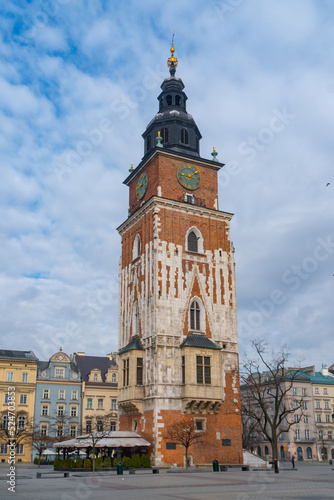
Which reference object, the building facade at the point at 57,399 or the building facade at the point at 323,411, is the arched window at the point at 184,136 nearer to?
the building facade at the point at 57,399

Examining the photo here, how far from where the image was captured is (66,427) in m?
75.8

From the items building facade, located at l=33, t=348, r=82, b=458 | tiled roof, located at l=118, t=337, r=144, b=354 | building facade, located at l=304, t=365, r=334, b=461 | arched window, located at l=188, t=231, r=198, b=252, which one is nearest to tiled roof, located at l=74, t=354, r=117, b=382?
building facade, located at l=33, t=348, r=82, b=458

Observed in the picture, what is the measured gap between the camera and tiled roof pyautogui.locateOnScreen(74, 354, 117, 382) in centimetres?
8288

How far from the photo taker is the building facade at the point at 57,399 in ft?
245

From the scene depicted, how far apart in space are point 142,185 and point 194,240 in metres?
8.09

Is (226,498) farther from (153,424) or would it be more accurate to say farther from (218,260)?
(218,260)

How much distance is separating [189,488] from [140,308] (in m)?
24.7

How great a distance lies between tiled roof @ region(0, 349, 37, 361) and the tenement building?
31960 mm

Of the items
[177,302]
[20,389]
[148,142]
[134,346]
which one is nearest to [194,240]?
[177,302]

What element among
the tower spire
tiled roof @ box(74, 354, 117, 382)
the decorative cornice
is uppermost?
the tower spire

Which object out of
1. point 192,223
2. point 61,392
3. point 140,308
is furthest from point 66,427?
point 192,223

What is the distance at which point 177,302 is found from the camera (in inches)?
1777

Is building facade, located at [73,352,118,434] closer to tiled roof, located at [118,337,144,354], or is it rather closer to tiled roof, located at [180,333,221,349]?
tiled roof, located at [118,337,144,354]

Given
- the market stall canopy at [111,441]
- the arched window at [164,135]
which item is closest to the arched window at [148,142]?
the arched window at [164,135]
